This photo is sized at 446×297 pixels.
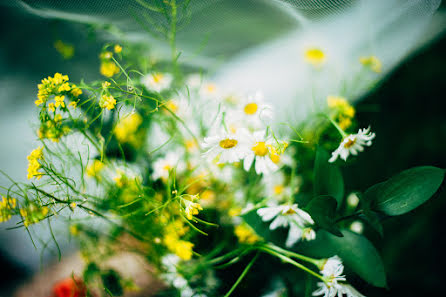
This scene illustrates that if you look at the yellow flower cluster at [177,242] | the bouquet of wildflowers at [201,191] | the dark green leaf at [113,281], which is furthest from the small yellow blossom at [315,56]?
the dark green leaf at [113,281]

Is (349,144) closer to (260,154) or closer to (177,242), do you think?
(260,154)

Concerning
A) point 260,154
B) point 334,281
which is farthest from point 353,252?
point 260,154

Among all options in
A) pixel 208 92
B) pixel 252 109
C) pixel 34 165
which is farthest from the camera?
pixel 208 92

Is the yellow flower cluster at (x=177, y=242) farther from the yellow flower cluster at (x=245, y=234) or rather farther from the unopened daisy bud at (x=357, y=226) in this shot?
the unopened daisy bud at (x=357, y=226)

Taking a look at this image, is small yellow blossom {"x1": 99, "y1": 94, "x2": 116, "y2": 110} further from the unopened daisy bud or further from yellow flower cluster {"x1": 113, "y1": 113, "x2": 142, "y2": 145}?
the unopened daisy bud

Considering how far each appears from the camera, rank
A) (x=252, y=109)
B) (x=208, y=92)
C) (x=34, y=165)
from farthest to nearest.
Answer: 1. (x=208, y=92)
2. (x=252, y=109)
3. (x=34, y=165)

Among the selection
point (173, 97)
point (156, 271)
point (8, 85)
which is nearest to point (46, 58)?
point (8, 85)
